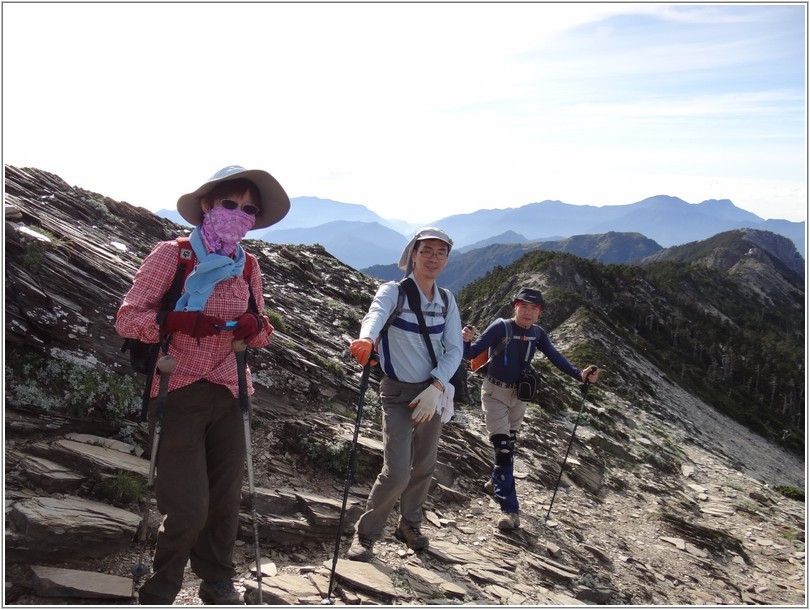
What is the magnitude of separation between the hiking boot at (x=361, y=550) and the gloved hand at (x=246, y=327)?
10.3ft

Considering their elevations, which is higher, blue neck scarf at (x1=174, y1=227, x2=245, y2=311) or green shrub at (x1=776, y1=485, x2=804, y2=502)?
blue neck scarf at (x1=174, y1=227, x2=245, y2=311)

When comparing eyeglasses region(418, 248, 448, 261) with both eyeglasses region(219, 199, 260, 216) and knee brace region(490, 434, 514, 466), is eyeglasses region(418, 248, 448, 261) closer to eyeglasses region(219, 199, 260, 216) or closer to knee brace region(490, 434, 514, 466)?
eyeglasses region(219, 199, 260, 216)

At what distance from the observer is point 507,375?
8938mm

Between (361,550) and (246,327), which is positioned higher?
(246,327)

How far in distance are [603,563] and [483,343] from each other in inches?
170

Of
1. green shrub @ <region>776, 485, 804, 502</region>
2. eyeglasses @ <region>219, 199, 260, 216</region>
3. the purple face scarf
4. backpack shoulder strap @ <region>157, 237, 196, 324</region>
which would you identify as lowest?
green shrub @ <region>776, 485, 804, 502</region>

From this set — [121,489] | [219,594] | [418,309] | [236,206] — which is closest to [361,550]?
[219,594]

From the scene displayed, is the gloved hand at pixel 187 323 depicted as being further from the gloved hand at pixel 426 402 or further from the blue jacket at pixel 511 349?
the blue jacket at pixel 511 349

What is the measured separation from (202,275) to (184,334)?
545 mm

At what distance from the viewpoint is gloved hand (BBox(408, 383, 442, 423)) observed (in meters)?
6.04

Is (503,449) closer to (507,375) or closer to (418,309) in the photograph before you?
(507,375)

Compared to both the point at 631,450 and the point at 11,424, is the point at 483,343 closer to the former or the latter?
the point at 11,424

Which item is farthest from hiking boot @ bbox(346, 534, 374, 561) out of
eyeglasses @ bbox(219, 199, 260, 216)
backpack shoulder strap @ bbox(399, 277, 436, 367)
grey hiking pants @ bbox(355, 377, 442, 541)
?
eyeglasses @ bbox(219, 199, 260, 216)

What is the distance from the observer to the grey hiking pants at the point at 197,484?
4.51m
